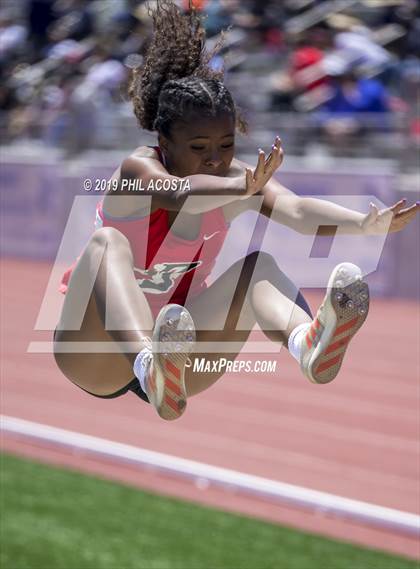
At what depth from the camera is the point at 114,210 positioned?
324 cm

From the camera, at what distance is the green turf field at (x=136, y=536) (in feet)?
15.7

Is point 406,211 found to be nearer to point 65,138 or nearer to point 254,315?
point 254,315

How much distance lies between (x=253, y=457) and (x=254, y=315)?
9.94 ft

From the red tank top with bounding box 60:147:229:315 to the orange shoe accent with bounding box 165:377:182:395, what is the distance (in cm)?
51

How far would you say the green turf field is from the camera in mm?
4781

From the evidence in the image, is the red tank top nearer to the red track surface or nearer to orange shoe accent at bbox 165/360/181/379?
orange shoe accent at bbox 165/360/181/379

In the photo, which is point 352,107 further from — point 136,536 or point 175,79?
point 175,79

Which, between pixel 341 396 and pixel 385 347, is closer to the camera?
pixel 341 396

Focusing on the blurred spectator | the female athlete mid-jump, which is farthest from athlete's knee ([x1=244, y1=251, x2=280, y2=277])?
the blurred spectator

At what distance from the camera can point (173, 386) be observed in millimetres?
2980

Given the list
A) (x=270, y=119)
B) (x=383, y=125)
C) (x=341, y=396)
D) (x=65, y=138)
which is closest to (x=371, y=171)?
(x=383, y=125)

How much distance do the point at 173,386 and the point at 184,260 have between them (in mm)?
561

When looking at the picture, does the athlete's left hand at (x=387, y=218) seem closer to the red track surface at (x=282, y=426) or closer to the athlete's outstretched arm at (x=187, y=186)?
the athlete's outstretched arm at (x=187, y=186)

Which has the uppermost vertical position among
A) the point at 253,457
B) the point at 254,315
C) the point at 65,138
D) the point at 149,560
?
the point at 254,315
